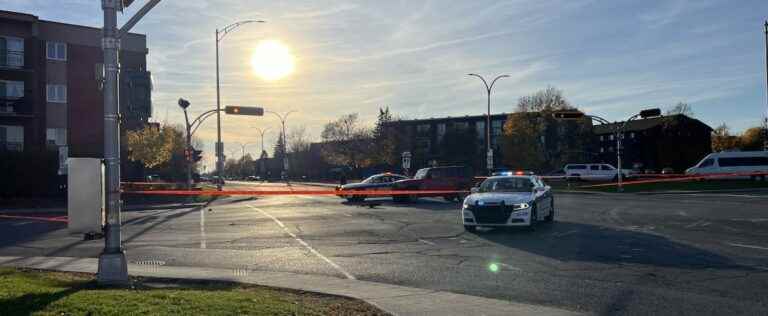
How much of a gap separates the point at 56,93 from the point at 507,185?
37435mm

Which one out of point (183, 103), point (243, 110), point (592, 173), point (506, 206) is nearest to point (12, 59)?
point (183, 103)

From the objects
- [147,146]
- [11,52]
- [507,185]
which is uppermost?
[11,52]

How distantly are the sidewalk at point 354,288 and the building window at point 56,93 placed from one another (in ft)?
117

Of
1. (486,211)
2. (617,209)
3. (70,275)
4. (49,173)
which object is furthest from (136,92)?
(49,173)

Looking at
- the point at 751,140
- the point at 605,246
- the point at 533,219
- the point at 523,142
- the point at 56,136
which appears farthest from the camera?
the point at 751,140

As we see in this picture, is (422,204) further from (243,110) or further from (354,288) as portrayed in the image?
(354,288)

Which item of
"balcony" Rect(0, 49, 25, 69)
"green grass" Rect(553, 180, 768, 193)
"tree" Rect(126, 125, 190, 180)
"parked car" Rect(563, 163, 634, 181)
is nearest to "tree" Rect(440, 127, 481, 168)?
"parked car" Rect(563, 163, 634, 181)

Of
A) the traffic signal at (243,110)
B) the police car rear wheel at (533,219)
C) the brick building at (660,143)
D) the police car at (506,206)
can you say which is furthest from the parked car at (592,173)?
the police car rear wheel at (533,219)

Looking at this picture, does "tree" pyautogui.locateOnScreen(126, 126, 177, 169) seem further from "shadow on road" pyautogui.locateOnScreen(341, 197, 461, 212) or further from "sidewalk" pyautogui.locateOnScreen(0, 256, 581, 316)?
"sidewalk" pyautogui.locateOnScreen(0, 256, 581, 316)

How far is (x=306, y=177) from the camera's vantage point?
110250mm

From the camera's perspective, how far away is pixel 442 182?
3275 centimetres

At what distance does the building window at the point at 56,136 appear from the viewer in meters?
45.0

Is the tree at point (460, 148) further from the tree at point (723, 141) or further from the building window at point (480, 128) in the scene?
the tree at point (723, 141)

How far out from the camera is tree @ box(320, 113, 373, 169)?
298 ft
